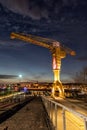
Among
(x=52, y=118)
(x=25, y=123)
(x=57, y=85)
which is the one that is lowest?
(x=25, y=123)

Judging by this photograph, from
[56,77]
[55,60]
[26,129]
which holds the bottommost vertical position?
→ [26,129]

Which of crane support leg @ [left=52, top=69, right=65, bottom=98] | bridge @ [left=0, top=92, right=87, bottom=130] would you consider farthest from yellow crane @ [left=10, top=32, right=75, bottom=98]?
bridge @ [left=0, top=92, right=87, bottom=130]

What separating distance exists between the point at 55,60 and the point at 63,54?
5.93 meters

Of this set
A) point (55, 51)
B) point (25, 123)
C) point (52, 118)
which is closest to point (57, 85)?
point (55, 51)

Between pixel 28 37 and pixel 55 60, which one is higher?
pixel 28 37

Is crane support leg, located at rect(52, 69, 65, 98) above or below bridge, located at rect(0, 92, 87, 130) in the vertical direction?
above

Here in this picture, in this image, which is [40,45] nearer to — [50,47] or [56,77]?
[50,47]

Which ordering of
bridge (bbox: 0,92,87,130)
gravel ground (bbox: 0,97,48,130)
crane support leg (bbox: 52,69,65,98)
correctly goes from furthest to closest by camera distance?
crane support leg (bbox: 52,69,65,98) → gravel ground (bbox: 0,97,48,130) → bridge (bbox: 0,92,87,130)

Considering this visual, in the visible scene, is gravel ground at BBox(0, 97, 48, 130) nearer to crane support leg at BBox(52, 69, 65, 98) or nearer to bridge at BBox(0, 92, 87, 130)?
bridge at BBox(0, 92, 87, 130)

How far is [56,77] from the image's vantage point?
7881 centimetres

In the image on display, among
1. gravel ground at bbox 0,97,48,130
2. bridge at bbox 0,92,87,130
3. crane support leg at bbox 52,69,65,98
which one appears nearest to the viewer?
bridge at bbox 0,92,87,130

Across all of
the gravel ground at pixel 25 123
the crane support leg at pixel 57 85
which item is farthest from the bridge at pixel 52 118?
the crane support leg at pixel 57 85

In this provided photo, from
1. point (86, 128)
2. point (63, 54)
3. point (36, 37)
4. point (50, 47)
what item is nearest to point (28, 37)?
point (36, 37)

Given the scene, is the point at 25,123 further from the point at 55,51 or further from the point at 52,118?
the point at 55,51
